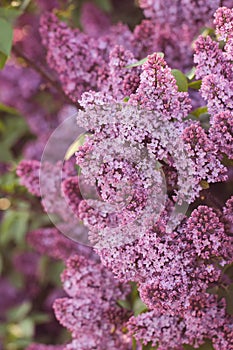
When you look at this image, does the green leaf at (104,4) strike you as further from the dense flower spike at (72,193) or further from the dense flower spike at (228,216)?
the dense flower spike at (228,216)

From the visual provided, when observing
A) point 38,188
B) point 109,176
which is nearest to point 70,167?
point 38,188

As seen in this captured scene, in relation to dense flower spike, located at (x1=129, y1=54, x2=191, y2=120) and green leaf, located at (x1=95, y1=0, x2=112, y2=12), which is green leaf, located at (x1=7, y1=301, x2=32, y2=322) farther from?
dense flower spike, located at (x1=129, y1=54, x2=191, y2=120)

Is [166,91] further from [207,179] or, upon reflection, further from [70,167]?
[70,167]

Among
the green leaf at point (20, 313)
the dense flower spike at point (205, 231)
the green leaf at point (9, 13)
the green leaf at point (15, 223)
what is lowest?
the green leaf at point (20, 313)

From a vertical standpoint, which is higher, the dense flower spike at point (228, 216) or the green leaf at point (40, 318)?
the dense flower spike at point (228, 216)

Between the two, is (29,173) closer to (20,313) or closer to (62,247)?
(62,247)

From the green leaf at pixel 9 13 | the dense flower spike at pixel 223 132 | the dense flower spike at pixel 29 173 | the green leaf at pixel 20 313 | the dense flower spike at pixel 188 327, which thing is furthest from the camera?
the green leaf at pixel 20 313

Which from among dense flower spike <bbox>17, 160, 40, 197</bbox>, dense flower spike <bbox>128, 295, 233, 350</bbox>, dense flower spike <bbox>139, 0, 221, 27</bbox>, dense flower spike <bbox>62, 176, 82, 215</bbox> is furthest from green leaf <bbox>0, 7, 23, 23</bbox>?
dense flower spike <bbox>128, 295, 233, 350</bbox>

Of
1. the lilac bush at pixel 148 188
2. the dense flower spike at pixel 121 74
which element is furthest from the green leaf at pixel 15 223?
the dense flower spike at pixel 121 74
